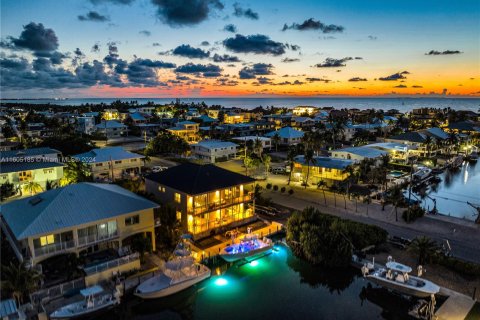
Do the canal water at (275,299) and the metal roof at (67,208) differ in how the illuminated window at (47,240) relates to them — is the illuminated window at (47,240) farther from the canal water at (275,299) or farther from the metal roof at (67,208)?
the canal water at (275,299)

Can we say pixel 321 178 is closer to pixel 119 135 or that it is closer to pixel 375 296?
pixel 375 296

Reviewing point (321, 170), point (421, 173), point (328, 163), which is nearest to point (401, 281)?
point (321, 170)

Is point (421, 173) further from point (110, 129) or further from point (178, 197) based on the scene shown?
point (110, 129)

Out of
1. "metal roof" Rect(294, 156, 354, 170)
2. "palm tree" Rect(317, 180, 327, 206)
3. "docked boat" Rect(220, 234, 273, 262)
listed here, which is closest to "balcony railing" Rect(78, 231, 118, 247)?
"docked boat" Rect(220, 234, 273, 262)

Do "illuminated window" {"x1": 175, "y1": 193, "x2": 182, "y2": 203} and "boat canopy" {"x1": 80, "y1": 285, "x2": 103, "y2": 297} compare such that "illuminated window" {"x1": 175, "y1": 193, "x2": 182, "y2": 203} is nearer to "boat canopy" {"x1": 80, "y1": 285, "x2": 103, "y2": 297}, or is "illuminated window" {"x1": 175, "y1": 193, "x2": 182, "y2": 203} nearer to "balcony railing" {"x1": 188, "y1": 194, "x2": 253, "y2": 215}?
"balcony railing" {"x1": 188, "y1": 194, "x2": 253, "y2": 215}

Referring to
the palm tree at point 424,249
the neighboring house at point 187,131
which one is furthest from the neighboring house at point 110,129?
the palm tree at point 424,249
